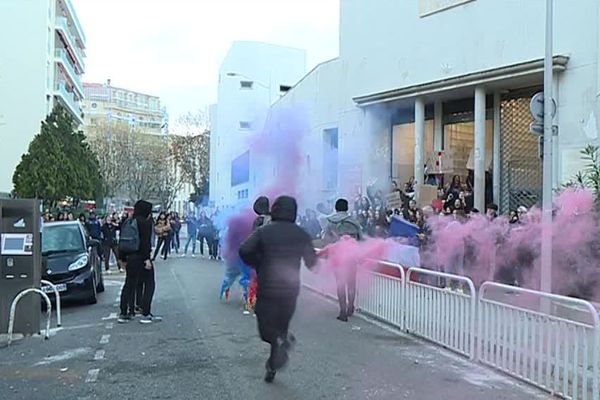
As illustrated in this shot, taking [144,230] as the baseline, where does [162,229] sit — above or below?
below

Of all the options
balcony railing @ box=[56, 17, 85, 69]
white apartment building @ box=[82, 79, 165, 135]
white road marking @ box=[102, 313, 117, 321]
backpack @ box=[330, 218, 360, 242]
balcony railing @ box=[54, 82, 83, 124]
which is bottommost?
white road marking @ box=[102, 313, 117, 321]

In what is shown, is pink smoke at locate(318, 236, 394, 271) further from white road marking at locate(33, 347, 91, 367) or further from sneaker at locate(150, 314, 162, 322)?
white road marking at locate(33, 347, 91, 367)

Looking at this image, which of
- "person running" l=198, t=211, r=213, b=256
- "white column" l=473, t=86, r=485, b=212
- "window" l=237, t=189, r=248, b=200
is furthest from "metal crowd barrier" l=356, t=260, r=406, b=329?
"person running" l=198, t=211, r=213, b=256

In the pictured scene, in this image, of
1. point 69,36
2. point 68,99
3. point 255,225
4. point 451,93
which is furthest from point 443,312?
point 69,36

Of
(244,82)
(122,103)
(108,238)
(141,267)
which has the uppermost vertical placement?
(122,103)

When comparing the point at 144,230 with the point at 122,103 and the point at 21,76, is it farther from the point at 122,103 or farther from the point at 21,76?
the point at 122,103

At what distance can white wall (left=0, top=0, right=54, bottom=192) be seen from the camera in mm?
51750

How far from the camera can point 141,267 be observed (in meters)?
10.6

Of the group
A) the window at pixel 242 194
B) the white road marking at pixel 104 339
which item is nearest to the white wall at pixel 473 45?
the window at pixel 242 194

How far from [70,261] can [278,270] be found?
23.1ft

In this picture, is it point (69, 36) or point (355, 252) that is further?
point (69, 36)

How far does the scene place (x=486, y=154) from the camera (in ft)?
59.7

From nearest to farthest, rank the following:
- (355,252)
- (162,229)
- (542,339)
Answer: (542,339) < (355,252) < (162,229)

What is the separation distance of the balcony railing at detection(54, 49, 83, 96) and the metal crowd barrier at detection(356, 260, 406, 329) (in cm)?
5171
